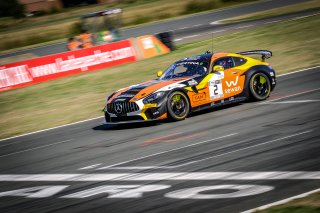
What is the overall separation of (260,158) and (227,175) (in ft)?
3.45

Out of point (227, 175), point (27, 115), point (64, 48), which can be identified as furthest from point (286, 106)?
point (64, 48)

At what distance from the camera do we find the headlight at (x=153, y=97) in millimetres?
13258

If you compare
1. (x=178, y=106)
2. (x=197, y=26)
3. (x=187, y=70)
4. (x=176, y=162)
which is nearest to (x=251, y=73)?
(x=187, y=70)

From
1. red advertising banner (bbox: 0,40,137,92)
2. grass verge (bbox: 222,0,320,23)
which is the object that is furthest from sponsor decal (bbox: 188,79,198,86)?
grass verge (bbox: 222,0,320,23)

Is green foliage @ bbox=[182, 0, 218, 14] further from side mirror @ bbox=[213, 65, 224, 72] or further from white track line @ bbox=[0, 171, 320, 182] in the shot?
white track line @ bbox=[0, 171, 320, 182]

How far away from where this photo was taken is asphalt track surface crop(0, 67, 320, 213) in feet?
24.5

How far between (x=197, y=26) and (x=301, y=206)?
32998 mm

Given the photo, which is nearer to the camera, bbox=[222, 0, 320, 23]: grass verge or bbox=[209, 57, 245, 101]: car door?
bbox=[209, 57, 245, 101]: car door

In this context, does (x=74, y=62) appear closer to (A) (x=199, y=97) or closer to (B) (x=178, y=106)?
(A) (x=199, y=97)

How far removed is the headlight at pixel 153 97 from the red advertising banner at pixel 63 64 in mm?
11409

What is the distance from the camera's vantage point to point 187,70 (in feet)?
47.4

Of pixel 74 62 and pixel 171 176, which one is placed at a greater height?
pixel 74 62

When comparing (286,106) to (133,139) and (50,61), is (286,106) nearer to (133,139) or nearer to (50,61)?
(133,139)

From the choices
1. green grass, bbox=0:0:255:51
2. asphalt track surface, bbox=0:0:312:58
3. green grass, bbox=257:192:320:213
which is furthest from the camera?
green grass, bbox=0:0:255:51
